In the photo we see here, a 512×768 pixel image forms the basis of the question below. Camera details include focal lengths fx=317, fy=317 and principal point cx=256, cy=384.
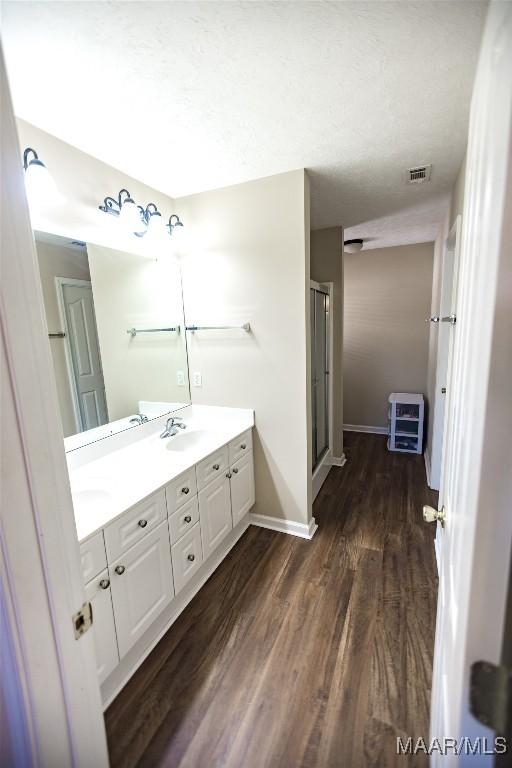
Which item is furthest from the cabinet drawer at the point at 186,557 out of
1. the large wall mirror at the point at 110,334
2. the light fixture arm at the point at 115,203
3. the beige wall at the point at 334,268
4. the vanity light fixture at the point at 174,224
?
the beige wall at the point at 334,268

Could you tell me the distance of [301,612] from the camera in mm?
1760

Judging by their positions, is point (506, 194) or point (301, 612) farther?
point (301, 612)

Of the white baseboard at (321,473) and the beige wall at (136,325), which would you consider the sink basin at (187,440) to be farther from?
the white baseboard at (321,473)

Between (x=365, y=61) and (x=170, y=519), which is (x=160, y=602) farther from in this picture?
(x=365, y=61)

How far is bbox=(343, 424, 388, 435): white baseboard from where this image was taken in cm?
447

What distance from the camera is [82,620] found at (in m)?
0.66

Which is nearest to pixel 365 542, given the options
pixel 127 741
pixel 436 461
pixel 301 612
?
pixel 301 612

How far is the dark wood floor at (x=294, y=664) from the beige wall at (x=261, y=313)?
1.63ft

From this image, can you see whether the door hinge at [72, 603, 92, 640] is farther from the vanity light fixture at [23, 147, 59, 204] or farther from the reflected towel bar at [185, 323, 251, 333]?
the reflected towel bar at [185, 323, 251, 333]

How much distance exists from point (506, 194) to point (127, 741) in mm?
1978

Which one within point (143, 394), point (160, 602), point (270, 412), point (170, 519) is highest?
point (143, 394)

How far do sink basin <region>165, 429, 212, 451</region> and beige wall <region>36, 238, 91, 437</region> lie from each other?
0.63 m

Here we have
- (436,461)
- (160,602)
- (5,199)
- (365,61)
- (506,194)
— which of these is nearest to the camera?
(506,194)

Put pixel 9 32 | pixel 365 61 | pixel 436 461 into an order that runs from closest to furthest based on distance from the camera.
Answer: pixel 9 32, pixel 365 61, pixel 436 461
